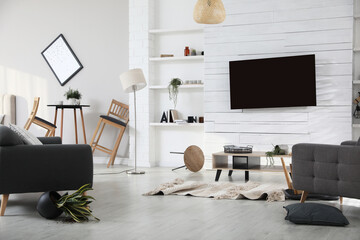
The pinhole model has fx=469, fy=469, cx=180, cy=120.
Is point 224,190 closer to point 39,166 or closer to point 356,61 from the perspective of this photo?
point 39,166

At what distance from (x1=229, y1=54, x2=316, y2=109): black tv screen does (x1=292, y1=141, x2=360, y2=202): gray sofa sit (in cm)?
269

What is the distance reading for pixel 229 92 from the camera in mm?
7320

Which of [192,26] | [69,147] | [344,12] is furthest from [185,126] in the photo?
[69,147]

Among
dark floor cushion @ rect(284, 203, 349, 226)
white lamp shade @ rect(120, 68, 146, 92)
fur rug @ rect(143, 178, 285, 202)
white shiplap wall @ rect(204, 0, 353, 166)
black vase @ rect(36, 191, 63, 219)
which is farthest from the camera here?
white lamp shade @ rect(120, 68, 146, 92)

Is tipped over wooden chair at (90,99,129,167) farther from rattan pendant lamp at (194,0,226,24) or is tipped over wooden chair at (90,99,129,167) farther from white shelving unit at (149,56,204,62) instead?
rattan pendant lamp at (194,0,226,24)

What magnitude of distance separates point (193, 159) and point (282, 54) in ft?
6.70

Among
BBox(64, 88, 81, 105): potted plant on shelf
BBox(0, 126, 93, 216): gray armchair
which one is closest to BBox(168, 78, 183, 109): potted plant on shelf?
BBox(64, 88, 81, 105): potted plant on shelf

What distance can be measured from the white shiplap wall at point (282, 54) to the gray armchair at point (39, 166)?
3.38 meters

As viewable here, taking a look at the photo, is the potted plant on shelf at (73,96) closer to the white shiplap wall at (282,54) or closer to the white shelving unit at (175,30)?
the white shelving unit at (175,30)

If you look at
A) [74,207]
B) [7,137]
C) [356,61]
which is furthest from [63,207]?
[356,61]

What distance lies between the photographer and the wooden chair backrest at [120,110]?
8.07m

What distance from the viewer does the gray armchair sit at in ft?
13.0

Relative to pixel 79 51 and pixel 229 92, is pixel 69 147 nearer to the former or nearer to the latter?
pixel 229 92

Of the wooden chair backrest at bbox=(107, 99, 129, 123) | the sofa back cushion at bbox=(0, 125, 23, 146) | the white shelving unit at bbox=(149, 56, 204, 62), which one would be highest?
the white shelving unit at bbox=(149, 56, 204, 62)
